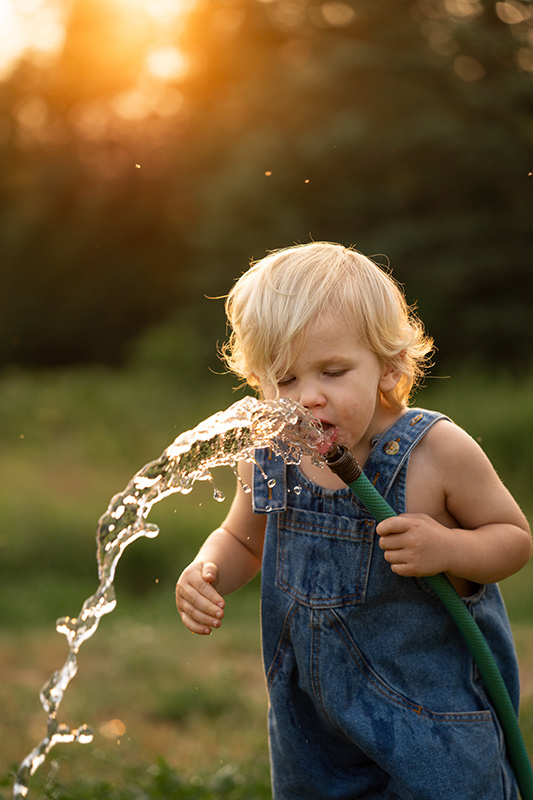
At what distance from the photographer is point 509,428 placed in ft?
22.8

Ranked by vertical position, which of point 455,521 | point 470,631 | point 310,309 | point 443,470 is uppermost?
point 310,309

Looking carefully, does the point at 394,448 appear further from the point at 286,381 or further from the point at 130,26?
the point at 130,26

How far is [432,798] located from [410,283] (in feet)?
29.2

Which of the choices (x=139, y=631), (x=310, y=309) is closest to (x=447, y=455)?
(x=310, y=309)

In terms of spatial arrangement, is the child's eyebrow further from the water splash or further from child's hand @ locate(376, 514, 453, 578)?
child's hand @ locate(376, 514, 453, 578)

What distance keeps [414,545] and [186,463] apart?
0.51m

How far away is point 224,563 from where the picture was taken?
5.88ft

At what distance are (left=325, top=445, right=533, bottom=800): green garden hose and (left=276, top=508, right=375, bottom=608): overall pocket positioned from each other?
0.40 feet

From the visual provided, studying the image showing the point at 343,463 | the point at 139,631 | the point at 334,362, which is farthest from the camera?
the point at 139,631

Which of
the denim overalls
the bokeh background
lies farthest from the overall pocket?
the bokeh background

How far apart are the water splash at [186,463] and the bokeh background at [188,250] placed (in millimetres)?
671

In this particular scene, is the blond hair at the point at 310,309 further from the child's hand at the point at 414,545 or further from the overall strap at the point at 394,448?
the child's hand at the point at 414,545

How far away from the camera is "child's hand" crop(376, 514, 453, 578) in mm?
1475

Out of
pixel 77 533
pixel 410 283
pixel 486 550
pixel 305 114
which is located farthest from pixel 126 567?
pixel 305 114
